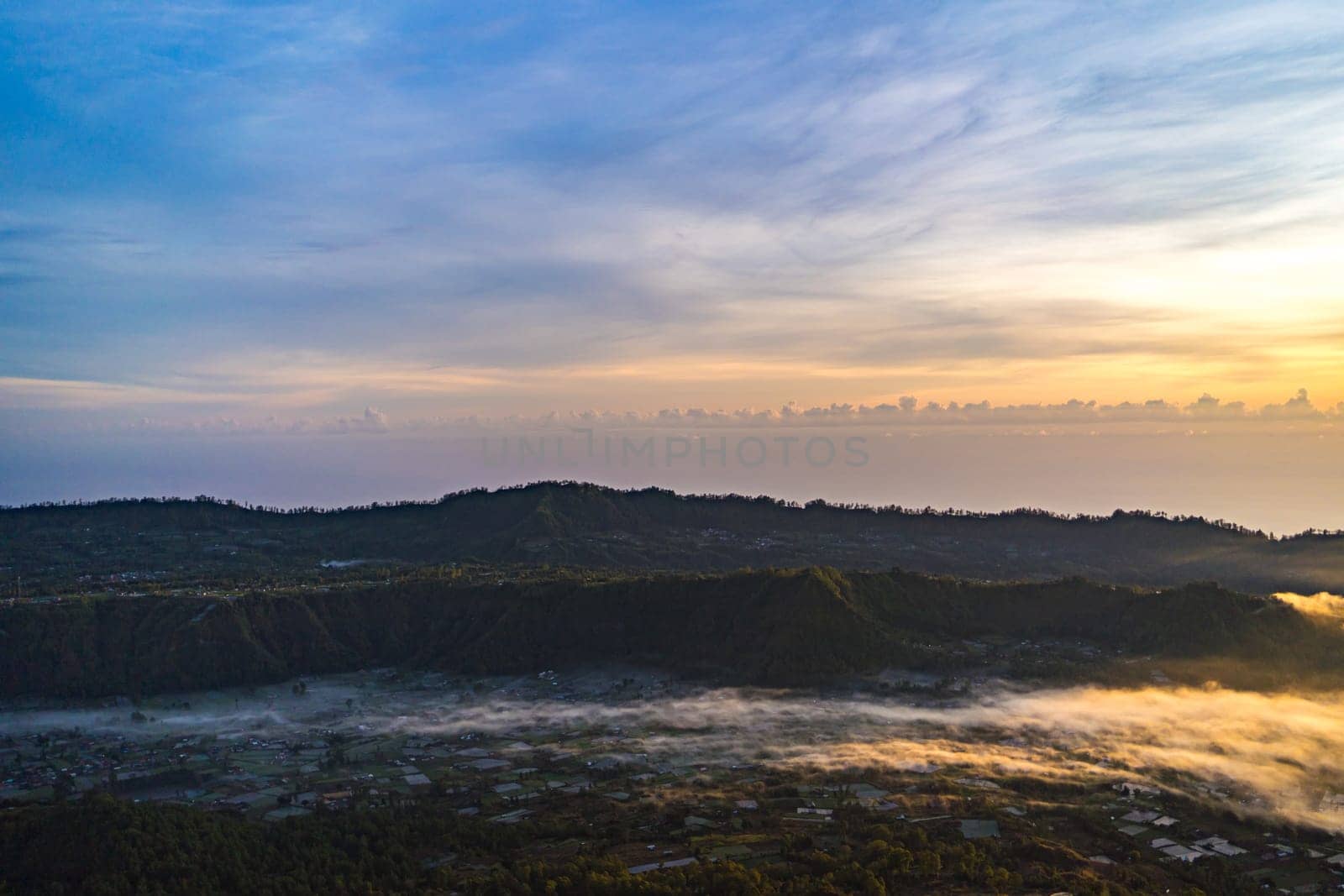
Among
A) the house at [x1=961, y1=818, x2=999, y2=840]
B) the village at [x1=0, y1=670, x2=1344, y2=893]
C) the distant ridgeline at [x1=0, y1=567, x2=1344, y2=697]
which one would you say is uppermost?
the distant ridgeline at [x1=0, y1=567, x2=1344, y2=697]

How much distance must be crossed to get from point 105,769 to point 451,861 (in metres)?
46.5

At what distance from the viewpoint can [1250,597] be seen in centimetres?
11575

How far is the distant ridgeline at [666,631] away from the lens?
367 feet

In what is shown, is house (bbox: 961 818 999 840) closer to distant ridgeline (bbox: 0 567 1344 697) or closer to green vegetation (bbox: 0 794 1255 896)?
green vegetation (bbox: 0 794 1255 896)

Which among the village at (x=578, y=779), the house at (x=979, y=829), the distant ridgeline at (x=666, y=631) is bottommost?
the village at (x=578, y=779)

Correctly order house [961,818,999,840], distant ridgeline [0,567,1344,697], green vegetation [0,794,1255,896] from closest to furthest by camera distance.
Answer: green vegetation [0,794,1255,896] < house [961,818,999,840] < distant ridgeline [0,567,1344,697]

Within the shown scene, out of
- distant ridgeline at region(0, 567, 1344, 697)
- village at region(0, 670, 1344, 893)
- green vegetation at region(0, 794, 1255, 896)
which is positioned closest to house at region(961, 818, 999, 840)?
village at region(0, 670, 1344, 893)

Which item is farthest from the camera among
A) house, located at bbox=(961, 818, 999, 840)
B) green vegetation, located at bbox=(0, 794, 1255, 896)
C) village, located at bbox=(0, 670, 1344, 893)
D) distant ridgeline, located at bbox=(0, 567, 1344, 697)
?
distant ridgeline, located at bbox=(0, 567, 1344, 697)

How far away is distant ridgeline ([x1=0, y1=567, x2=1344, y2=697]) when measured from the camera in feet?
367

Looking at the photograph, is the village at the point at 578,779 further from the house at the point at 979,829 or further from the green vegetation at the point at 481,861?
the green vegetation at the point at 481,861

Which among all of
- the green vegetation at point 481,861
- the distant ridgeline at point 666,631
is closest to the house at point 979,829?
the green vegetation at point 481,861

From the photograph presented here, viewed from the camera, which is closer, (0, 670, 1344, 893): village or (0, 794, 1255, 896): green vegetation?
(0, 794, 1255, 896): green vegetation

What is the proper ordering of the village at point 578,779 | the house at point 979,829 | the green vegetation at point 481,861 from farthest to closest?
the village at point 578,779 < the house at point 979,829 < the green vegetation at point 481,861

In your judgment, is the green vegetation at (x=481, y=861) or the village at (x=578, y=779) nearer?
the green vegetation at (x=481, y=861)
